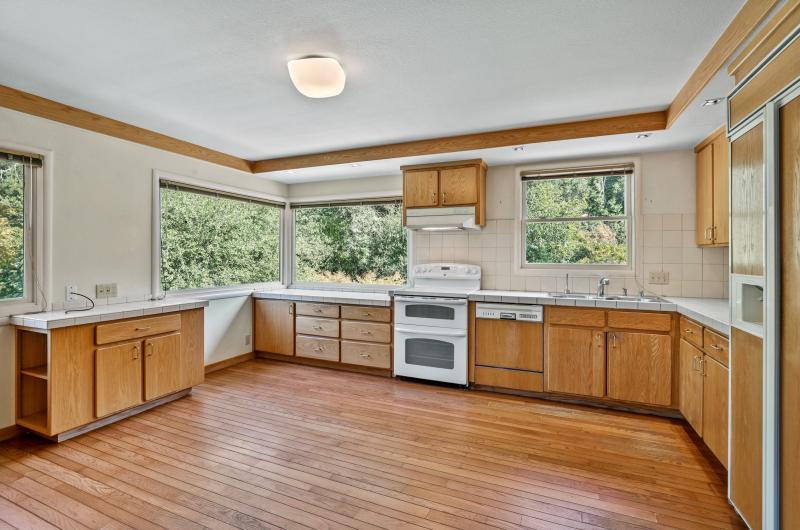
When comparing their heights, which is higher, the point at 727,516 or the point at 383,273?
the point at 383,273

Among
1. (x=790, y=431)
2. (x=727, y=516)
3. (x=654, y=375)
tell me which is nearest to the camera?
(x=790, y=431)

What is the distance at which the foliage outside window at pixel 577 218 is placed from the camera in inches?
152

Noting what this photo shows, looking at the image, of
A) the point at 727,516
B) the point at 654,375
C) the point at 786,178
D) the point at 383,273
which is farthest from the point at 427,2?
the point at 383,273

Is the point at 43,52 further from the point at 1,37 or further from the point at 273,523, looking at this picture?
the point at 273,523

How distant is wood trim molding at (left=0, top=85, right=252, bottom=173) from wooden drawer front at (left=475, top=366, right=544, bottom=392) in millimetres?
3517

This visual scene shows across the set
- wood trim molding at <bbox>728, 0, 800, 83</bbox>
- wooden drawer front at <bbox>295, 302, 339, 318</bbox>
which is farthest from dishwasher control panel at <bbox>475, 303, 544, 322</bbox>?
wood trim molding at <bbox>728, 0, 800, 83</bbox>

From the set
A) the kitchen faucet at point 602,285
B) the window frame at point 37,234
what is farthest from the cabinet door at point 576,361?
the window frame at point 37,234

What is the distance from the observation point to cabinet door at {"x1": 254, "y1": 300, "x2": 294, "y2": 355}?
15.2 feet

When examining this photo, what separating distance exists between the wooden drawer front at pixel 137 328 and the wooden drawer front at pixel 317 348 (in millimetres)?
1431

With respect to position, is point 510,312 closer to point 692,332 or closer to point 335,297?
point 692,332

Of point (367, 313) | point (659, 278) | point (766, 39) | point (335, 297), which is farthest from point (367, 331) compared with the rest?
point (766, 39)

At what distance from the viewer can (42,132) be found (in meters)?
2.85

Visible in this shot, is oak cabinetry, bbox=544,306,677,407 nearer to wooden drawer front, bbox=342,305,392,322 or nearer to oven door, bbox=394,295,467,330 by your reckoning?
oven door, bbox=394,295,467,330

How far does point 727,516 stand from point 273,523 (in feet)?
7.17
